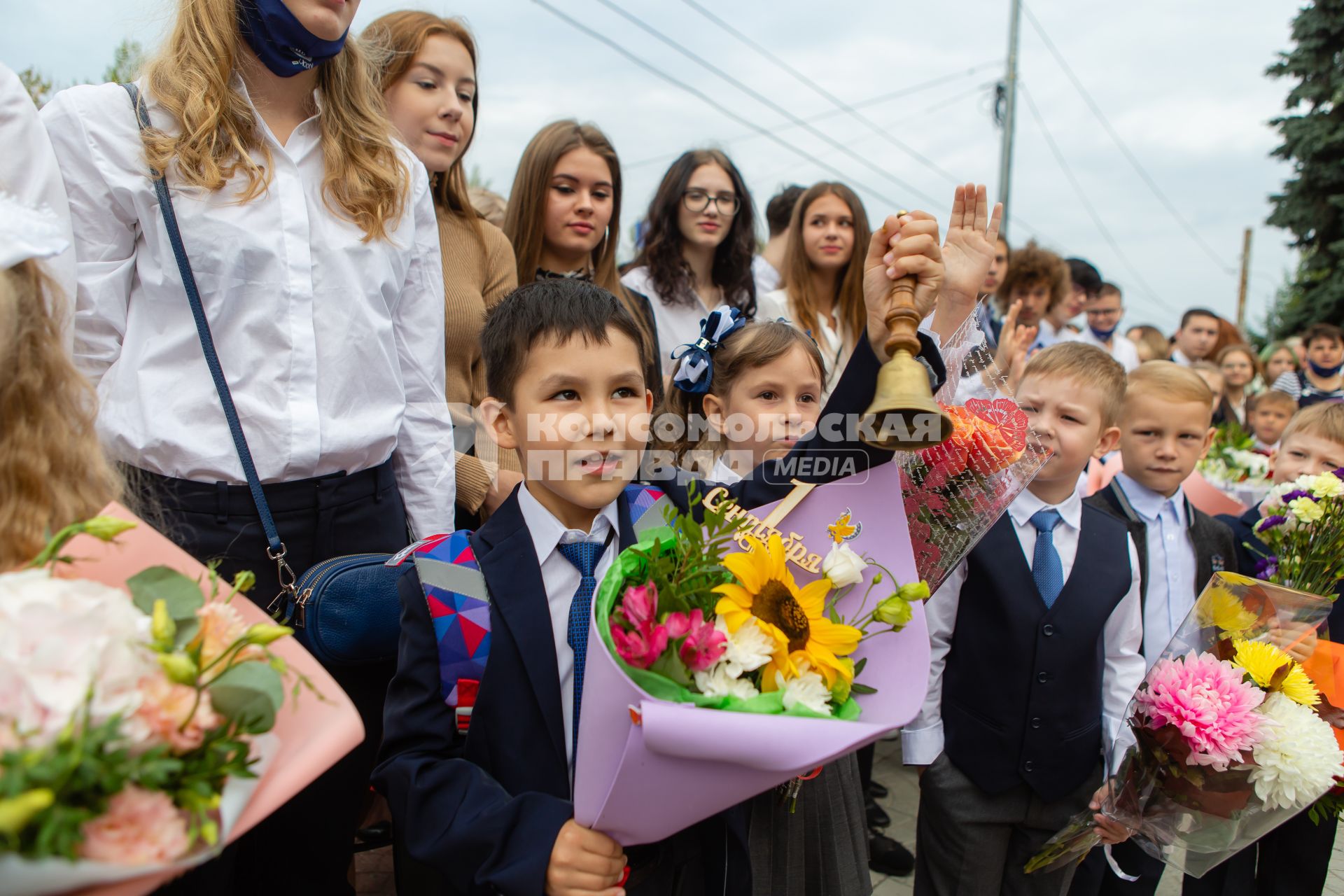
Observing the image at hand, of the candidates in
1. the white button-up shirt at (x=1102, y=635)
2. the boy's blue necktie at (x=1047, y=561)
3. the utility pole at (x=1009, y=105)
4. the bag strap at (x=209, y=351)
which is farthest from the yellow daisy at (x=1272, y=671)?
the utility pole at (x=1009, y=105)

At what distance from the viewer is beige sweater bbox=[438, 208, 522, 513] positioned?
118 inches

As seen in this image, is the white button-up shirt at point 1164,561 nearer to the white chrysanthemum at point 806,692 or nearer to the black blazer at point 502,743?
the black blazer at point 502,743

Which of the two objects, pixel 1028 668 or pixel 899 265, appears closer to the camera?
pixel 899 265

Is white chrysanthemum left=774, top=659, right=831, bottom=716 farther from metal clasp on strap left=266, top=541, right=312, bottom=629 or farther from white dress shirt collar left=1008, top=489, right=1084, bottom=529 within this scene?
white dress shirt collar left=1008, top=489, right=1084, bottom=529

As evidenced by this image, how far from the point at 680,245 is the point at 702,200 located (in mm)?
219

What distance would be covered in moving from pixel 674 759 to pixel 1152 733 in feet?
4.93

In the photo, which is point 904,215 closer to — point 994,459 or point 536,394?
point 994,459

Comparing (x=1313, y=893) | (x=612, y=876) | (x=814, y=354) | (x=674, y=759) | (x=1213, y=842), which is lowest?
(x=1313, y=893)

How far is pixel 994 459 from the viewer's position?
191 cm

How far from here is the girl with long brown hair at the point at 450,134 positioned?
116 inches

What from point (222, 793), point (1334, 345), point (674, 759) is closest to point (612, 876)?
point (674, 759)

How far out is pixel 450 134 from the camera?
3014mm

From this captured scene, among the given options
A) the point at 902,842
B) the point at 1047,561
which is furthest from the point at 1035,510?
the point at 902,842

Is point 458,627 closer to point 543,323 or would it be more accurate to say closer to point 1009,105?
point 543,323
